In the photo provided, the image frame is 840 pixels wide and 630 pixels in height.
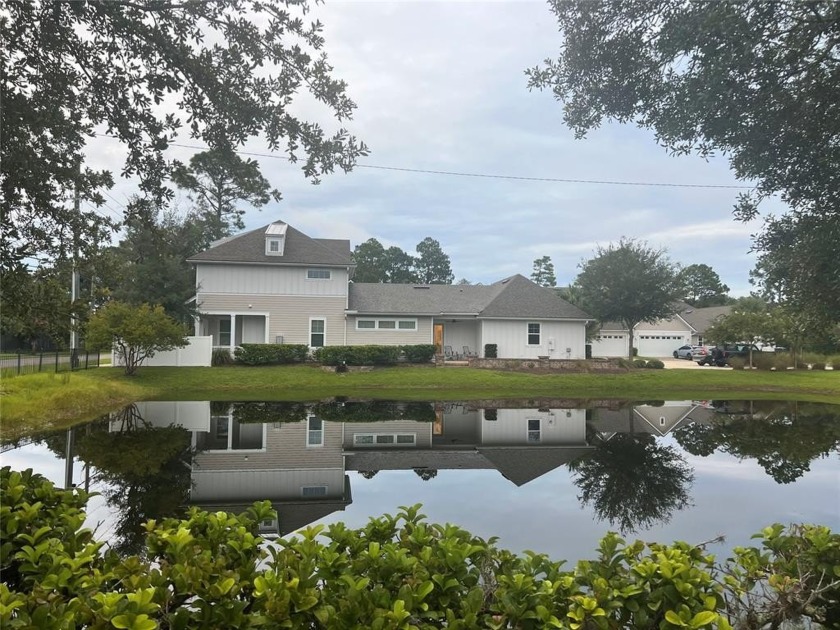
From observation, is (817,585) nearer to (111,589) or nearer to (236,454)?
(111,589)

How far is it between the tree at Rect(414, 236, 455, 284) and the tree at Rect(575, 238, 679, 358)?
41427 mm

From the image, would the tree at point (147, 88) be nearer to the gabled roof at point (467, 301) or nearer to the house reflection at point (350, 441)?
the house reflection at point (350, 441)

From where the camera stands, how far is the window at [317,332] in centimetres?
2519

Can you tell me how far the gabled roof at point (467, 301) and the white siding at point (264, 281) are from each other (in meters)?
1.66

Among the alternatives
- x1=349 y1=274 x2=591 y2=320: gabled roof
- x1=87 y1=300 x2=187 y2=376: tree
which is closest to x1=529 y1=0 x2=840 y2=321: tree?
x1=87 y1=300 x2=187 y2=376: tree

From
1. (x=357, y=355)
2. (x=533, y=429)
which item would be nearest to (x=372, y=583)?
(x=533, y=429)

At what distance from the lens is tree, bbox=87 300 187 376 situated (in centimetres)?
1919

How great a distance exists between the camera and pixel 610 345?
37.9 metres

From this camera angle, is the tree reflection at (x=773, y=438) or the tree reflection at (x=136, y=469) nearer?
the tree reflection at (x=136, y=469)

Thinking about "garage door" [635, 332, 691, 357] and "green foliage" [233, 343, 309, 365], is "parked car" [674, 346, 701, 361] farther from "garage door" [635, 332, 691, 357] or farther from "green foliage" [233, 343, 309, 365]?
"green foliage" [233, 343, 309, 365]

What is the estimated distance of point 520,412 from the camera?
15234mm

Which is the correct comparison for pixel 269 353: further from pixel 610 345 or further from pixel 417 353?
pixel 610 345

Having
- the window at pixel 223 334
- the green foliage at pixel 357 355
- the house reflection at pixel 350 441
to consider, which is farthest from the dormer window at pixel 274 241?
the house reflection at pixel 350 441

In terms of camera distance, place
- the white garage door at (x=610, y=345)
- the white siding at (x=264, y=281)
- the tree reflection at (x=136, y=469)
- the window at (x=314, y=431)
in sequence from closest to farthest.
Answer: the tree reflection at (x=136, y=469), the window at (x=314, y=431), the white siding at (x=264, y=281), the white garage door at (x=610, y=345)
